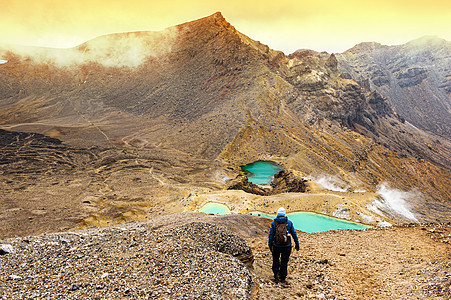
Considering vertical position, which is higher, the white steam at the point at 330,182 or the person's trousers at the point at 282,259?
the person's trousers at the point at 282,259

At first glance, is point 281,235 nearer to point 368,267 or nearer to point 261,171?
point 368,267

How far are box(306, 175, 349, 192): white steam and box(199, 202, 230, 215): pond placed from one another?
67.9 feet

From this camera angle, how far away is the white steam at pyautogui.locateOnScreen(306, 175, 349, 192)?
145ft

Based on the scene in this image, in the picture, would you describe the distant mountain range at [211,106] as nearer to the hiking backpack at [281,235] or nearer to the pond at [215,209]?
the pond at [215,209]

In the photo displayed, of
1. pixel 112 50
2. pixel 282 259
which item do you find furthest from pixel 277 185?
pixel 112 50

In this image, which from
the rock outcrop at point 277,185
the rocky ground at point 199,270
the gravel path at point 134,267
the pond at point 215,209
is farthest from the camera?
the rock outcrop at point 277,185

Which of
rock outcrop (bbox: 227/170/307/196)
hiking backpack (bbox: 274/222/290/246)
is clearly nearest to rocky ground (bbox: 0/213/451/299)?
hiking backpack (bbox: 274/222/290/246)

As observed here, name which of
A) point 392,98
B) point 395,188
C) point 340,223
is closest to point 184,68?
point 395,188

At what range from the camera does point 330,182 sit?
46.8 meters

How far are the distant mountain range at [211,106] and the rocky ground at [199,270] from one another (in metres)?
41.8

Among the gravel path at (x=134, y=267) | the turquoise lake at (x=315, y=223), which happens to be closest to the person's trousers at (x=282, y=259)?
the gravel path at (x=134, y=267)

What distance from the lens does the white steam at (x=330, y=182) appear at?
1741 inches

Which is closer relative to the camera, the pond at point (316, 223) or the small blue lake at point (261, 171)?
the pond at point (316, 223)

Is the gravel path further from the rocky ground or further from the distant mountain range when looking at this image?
the distant mountain range
